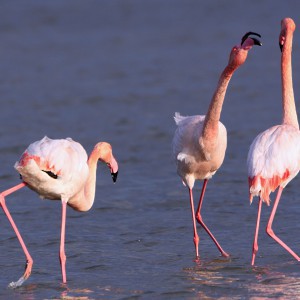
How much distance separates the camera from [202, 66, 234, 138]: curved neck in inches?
293

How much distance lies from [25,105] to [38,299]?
27.2ft

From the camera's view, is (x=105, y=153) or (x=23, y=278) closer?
(x=23, y=278)

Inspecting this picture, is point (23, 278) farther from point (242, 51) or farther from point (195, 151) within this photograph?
point (242, 51)

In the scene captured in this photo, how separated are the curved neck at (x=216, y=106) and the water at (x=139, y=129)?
105 centimetres

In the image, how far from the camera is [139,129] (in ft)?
42.6

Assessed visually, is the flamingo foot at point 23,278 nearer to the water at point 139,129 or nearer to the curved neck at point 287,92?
the water at point 139,129

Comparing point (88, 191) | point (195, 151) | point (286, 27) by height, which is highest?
point (286, 27)

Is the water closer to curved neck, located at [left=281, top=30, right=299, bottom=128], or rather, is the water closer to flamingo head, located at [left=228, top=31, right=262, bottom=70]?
curved neck, located at [left=281, top=30, right=299, bottom=128]

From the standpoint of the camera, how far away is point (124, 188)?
1024cm

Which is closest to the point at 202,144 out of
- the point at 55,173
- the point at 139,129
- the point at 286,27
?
the point at 286,27

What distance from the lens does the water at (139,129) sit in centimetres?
721

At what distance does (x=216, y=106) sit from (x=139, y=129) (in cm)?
552

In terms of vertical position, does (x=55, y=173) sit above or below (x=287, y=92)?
below

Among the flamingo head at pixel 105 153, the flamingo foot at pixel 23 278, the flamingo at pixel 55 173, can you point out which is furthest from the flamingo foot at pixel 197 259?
the flamingo foot at pixel 23 278
